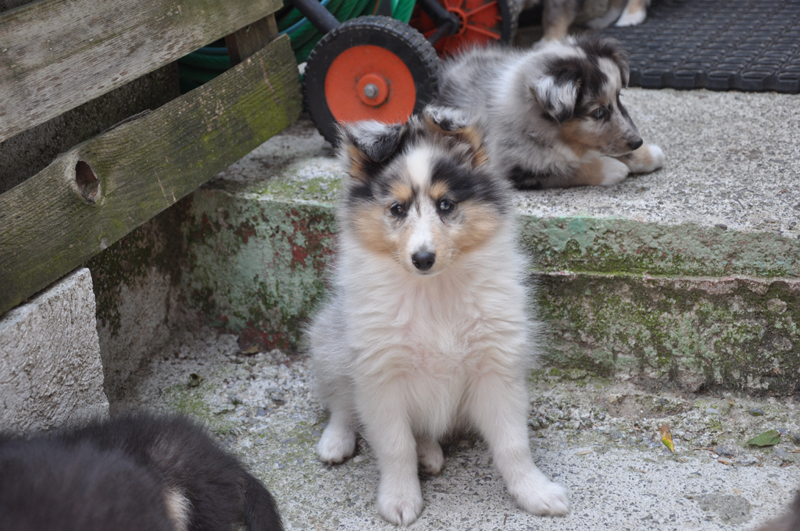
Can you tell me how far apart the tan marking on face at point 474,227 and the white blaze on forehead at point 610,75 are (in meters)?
1.36

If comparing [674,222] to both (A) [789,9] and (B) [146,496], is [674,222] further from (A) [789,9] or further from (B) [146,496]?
(A) [789,9]

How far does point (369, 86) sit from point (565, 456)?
6.49ft

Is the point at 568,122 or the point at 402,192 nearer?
the point at 402,192

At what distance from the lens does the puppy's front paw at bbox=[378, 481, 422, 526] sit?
8.73ft

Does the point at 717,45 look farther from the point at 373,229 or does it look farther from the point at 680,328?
the point at 373,229

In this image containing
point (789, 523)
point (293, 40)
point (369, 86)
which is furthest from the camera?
point (293, 40)

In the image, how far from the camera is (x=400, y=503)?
268 centimetres

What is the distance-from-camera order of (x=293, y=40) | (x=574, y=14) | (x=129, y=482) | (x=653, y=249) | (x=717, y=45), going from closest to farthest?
(x=129, y=482), (x=653, y=249), (x=293, y=40), (x=717, y=45), (x=574, y=14)

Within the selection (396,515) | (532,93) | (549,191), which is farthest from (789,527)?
(532,93)

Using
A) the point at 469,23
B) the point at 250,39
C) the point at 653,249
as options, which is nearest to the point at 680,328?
the point at 653,249

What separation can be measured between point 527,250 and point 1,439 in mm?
2076

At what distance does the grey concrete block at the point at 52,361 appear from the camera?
8.00ft

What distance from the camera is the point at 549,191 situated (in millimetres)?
3596

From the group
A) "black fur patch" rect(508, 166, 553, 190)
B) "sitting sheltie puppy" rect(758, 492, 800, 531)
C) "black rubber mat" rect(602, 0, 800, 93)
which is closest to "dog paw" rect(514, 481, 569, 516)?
"sitting sheltie puppy" rect(758, 492, 800, 531)
